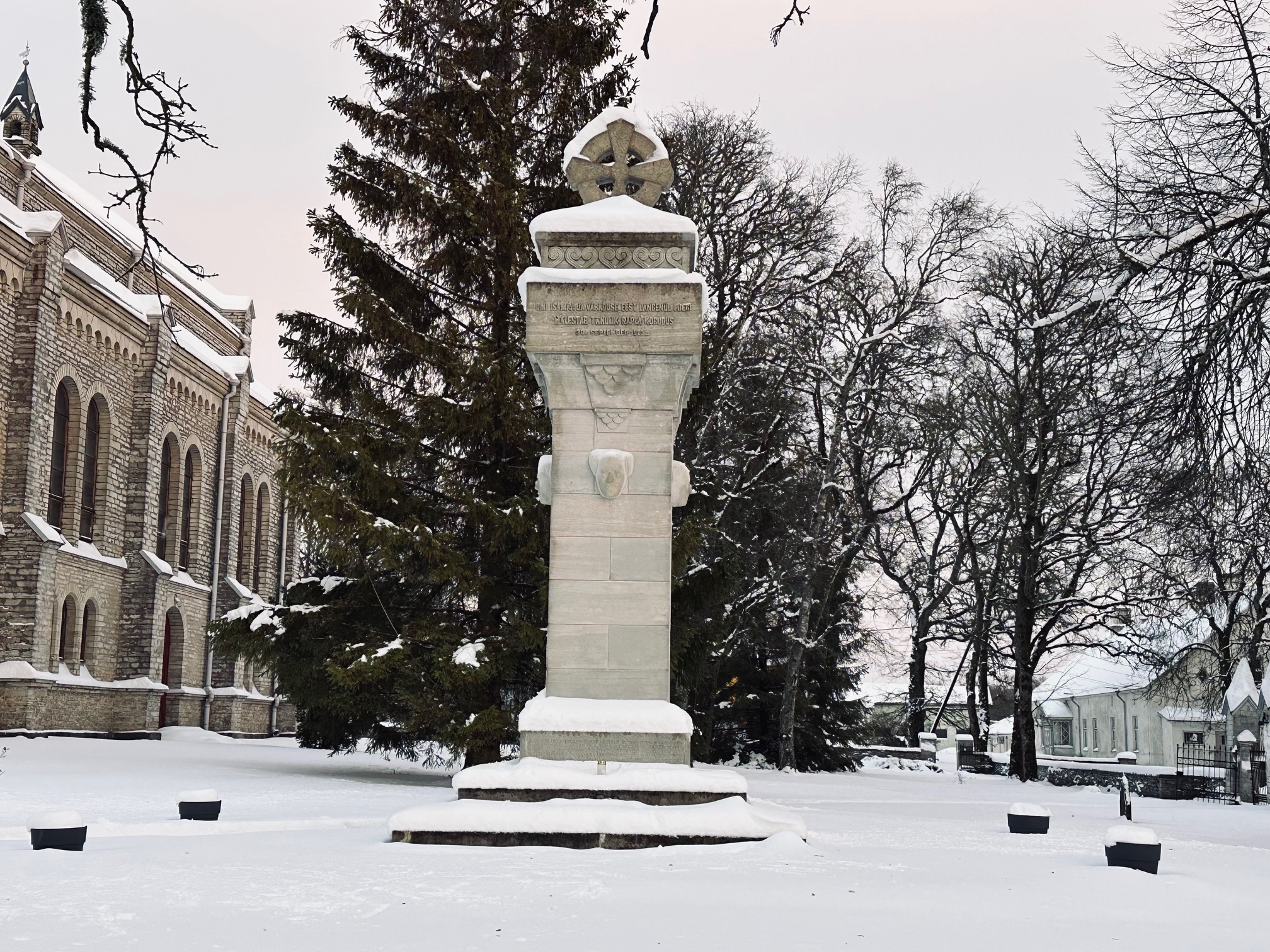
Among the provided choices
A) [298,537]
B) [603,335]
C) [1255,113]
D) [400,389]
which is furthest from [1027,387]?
[298,537]

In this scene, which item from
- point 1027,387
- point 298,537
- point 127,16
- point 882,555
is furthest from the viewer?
point 298,537

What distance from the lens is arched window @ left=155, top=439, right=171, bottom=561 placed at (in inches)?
1473

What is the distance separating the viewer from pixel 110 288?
107ft

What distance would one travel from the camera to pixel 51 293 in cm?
2967

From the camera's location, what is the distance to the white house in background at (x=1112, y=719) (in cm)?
4753

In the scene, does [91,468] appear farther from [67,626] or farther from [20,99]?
[20,99]

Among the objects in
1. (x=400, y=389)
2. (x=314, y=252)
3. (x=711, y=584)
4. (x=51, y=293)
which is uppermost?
(x=51, y=293)

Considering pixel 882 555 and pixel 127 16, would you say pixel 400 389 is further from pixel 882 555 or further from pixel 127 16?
pixel 882 555

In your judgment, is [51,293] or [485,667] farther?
[51,293]

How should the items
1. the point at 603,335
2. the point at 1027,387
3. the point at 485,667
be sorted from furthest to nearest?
the point at 1027,387 → the point at 485,667 → the point at 603,335

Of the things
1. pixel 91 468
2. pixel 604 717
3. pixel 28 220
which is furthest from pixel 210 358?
pixel 604 717

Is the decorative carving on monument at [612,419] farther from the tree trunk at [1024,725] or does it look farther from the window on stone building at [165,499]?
the window on stone building at [165,499]

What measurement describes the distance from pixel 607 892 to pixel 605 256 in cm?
537

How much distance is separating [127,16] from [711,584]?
50.6ft
